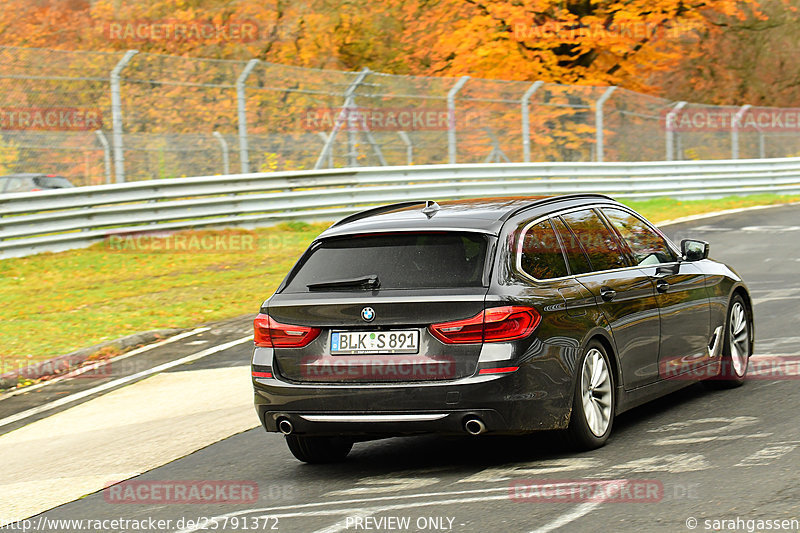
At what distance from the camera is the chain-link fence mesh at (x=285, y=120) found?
63.0ft

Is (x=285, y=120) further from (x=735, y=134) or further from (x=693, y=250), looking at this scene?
(x=693, y=250)

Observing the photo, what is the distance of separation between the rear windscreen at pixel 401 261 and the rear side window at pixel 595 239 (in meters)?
0.97

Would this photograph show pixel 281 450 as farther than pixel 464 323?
Result: Yes

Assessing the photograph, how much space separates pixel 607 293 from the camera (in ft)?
23.5

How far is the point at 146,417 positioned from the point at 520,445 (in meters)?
3.41

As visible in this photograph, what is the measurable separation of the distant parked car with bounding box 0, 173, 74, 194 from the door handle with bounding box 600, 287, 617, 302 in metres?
13.4

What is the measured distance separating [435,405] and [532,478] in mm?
651

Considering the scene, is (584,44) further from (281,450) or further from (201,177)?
(281,450)

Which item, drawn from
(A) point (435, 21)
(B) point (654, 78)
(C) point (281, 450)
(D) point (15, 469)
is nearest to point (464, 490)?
(C) point (281, 450)

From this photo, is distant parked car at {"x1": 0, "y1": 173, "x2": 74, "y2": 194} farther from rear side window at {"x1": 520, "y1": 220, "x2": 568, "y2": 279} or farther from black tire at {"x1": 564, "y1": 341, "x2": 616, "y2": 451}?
black tire at {"x1": 564, "y1": 341, "x2": 616, "y2": 451}

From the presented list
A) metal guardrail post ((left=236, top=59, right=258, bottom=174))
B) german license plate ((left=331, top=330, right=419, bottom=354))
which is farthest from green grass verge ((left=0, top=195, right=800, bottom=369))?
german license plate ((left=331, top=330, right=419, bottom=354))

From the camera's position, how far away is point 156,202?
1989 centimetres

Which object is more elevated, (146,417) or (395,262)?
(395,262)

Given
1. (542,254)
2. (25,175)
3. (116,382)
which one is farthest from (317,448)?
(25,175)
